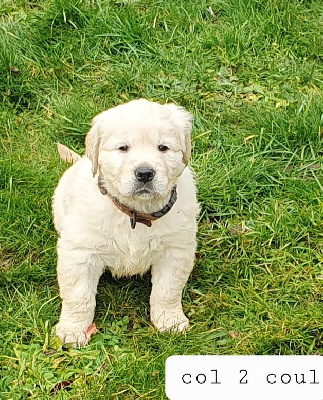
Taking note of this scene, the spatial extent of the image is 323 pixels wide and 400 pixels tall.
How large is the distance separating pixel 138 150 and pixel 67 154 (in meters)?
1.45

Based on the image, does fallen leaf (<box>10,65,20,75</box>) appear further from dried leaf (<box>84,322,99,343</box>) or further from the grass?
dried leaf (<box>84,322,99,343</box>)

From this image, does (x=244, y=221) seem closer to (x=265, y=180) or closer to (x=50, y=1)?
(x=265, y=180)

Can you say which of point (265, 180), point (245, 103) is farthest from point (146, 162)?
point (245, 103)

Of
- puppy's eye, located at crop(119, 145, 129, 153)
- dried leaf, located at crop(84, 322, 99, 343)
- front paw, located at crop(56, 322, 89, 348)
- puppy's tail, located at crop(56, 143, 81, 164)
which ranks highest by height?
puppy's eye, located at crop(119, 145, 129, 153)

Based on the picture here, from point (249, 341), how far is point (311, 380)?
0.44 meters

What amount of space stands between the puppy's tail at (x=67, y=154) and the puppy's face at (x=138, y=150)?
118 centimetres

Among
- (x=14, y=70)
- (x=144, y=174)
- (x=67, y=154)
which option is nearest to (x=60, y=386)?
(x=144, y=174)

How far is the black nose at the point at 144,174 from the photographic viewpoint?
356 centimetres

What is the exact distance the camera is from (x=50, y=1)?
587 centimetres

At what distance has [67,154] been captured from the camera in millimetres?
4984

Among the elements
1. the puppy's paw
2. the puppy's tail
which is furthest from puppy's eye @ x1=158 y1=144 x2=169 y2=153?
the puppy's tail

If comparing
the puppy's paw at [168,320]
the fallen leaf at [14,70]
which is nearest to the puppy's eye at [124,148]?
the puppy's paw at [168,320]

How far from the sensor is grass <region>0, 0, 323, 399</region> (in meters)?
4.06

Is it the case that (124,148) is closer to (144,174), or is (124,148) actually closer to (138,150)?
(138,150)
